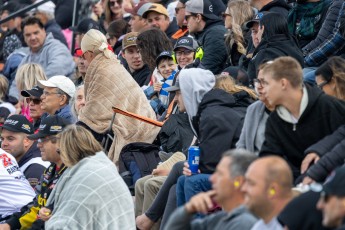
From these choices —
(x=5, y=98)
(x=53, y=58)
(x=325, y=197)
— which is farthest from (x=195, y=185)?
(x=5, y=98)

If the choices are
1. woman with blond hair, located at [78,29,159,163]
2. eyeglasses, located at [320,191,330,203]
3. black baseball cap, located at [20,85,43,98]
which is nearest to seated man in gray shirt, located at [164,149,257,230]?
eyeglasses, located at [320,191,330,203]

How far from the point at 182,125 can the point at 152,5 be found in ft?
12.9

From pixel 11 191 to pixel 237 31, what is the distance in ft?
9.96

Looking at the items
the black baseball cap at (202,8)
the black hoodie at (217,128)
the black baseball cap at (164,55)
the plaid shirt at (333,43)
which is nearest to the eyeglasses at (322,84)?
the black hoodie at (217,128)

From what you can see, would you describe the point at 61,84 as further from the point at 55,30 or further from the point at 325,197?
the point at 325,197

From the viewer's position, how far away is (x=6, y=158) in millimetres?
12594

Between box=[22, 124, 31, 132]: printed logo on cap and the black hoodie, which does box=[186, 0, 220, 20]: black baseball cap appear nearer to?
box=[22, 124, 31, 132]: printed logo on cap

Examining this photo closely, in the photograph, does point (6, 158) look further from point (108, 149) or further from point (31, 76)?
point (31, 76)

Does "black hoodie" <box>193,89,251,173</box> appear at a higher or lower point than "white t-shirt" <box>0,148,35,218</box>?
higher

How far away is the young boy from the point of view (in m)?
13.4

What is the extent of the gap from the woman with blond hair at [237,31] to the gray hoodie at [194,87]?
2.17 meters

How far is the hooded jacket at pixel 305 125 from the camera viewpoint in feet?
30.6

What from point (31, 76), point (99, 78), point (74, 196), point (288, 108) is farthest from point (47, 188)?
point (31, 76)

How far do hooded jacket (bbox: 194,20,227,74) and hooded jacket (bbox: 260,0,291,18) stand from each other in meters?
0.93
